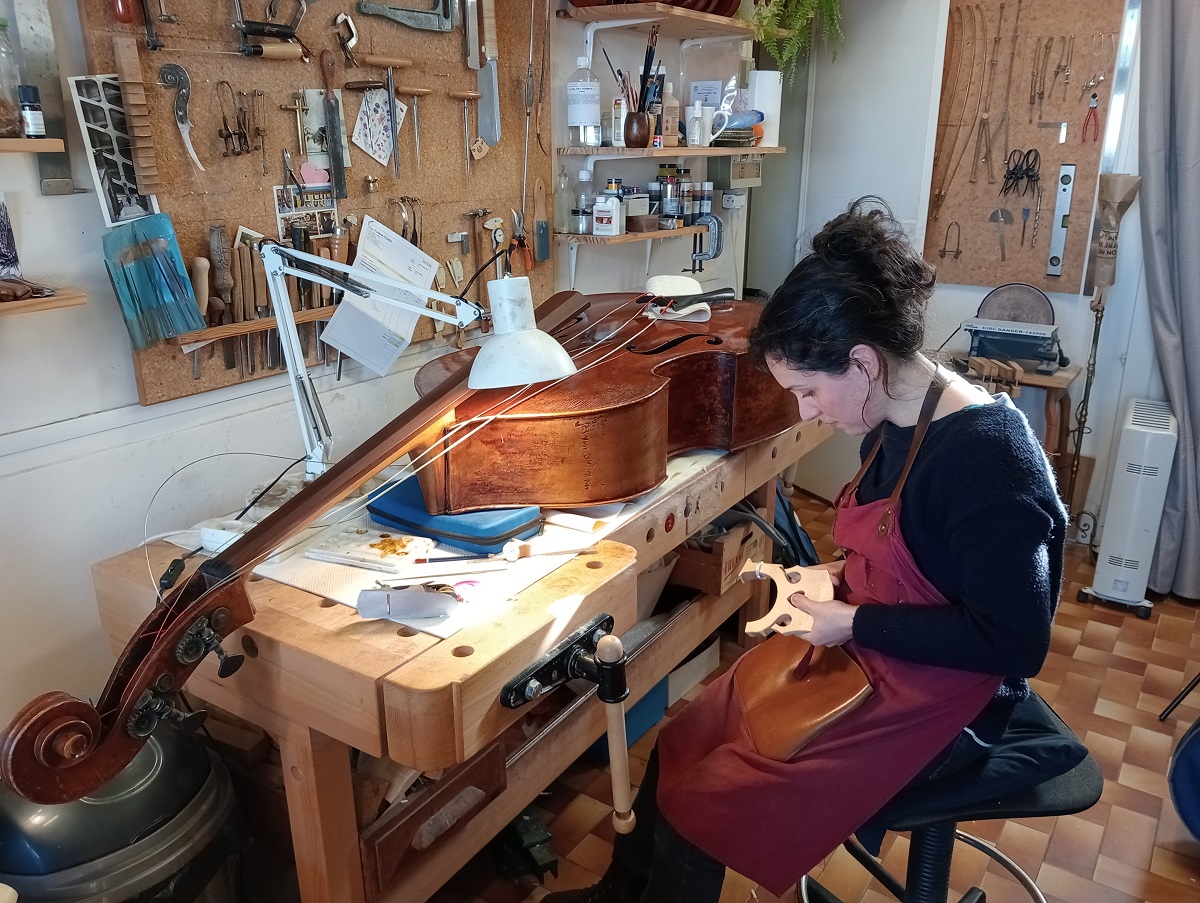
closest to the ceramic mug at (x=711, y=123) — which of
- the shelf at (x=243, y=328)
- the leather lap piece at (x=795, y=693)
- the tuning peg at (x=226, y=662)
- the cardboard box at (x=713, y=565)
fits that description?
the cardboard box at (x=713, y=565)

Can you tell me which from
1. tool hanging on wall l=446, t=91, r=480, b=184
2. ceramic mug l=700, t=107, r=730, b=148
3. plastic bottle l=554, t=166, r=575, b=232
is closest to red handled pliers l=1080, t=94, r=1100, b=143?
ceramic mug l=700, t=107, r=730, b=148

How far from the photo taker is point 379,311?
205 centimetres

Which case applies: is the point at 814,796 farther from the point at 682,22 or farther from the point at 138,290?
the point at 682,22

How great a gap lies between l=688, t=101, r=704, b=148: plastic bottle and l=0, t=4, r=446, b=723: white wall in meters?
1.69

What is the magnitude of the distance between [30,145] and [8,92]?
11 cm

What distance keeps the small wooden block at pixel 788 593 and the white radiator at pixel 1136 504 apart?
2002mm

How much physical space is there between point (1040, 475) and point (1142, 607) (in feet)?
7.63

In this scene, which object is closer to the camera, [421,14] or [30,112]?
[30,112]

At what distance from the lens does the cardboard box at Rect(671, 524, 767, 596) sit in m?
2.40

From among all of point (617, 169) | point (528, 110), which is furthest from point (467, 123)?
point (617, 169)

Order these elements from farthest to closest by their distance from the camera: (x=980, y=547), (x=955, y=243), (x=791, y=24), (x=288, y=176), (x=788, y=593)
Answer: (x=955, y=243)
(x=791, y=24)
(x=288, y=176)
(x=788, y=593)
(x=980, y=547)

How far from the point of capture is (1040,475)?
1.24 meters

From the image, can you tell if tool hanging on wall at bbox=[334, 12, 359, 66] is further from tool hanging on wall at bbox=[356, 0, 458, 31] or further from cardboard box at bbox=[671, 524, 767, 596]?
cardboard box at bbox=[671, 524, 767, 596]

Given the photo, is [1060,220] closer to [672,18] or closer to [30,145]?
[672,18]
